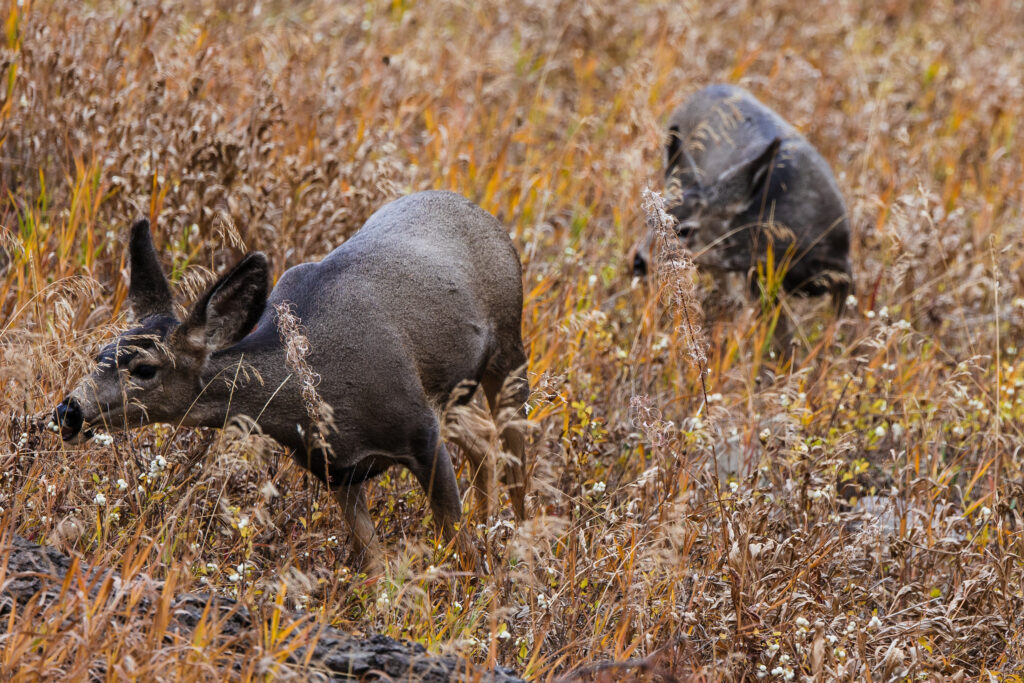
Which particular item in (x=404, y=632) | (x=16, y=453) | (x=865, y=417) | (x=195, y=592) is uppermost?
(x=16, y=453)

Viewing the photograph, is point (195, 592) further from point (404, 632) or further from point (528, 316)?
point (528, 316)

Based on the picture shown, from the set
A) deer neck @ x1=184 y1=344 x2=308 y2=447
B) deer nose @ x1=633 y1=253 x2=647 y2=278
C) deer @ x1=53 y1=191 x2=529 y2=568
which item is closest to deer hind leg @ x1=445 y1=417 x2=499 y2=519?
deer @ x1=53 y1=191 x2=529 y2=568

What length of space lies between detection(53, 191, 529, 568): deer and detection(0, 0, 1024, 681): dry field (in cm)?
17

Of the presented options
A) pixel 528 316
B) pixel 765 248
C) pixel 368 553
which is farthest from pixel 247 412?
pixel 765 248

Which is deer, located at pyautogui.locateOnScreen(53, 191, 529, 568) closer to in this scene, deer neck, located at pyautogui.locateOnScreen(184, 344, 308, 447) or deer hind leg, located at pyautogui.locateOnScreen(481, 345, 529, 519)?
deer neck, located at pyautogui.locateOnScreen(184, 344, 308, 447)

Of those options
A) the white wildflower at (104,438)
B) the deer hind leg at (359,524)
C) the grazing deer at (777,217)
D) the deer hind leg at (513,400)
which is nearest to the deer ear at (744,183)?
the grazing deer at (777,217)

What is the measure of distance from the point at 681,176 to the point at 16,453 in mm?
5112

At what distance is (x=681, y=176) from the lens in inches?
320

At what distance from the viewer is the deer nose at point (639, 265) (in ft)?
22.5

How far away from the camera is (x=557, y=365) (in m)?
5.83

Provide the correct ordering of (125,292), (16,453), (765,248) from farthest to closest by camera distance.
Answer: (765,248) < (125,292) < (16,453)

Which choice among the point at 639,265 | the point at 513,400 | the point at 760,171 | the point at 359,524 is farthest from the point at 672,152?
the point at 359,524

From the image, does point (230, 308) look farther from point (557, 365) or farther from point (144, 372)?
point (557, 365)

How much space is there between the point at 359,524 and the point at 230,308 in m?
0.94
